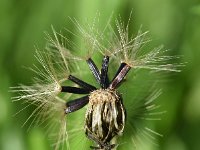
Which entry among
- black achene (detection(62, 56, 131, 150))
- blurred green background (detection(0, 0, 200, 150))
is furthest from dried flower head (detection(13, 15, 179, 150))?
blurred green background (detection(0, 0, 200, 150))

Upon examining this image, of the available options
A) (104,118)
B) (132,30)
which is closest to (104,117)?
(104,118)

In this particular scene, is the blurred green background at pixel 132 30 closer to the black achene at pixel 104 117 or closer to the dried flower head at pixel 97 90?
the dried flower head at pixel 97 90

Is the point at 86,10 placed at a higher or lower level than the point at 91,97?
higher

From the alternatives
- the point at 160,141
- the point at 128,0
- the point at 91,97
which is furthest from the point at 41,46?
the point at 91,97

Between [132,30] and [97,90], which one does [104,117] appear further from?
[132,30]

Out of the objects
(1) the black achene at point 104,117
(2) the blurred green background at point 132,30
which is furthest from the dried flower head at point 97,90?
(2) the blurred green background at point 132,30

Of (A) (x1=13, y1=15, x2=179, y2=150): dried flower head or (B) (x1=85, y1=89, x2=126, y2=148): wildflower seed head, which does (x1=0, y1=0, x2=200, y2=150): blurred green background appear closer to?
(A) (x1=13, y1=15, x2=179, y2=150): dried flower head

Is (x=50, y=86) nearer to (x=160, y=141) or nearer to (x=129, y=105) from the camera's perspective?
(x=129, y=105)

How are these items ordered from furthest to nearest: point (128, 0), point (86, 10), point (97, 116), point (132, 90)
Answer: point (128, 0) < point (86, 10) < point (132, 90) < point (97, 116)
